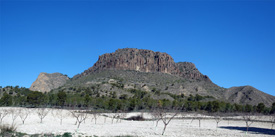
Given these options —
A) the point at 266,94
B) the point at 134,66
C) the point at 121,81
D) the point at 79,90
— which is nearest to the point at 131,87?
the point at 121,81

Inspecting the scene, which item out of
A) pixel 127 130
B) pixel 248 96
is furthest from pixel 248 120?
pixel 248 96

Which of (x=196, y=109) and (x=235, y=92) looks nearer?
(x=196, y=109)

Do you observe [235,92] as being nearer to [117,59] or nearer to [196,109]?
[196,109]

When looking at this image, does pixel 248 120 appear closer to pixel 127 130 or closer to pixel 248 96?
pixel 127 130

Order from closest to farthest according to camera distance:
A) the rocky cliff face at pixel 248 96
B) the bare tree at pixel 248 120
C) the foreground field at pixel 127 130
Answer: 1. the foreground field at pixel 127 130
2. the bare tree at pixel 248 120
3. the rocky cliff face at pixel 248 96

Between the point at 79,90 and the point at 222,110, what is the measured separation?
A: 66.4 meters

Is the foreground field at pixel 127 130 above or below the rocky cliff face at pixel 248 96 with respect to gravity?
below

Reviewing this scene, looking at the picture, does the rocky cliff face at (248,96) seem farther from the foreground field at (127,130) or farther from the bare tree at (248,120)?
the foreground field at (127,130)

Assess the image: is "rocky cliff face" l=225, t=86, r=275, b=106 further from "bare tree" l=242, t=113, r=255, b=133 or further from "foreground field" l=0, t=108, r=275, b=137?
"foreground field" l=0, t=108, r=275, b=137

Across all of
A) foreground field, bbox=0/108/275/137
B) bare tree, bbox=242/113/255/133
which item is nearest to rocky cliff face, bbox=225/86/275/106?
bare tree, bbox=242/113/255/133

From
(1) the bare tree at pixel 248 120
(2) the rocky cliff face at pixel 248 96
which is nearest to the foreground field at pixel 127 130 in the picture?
(1) the bare tree at pixel 248 120

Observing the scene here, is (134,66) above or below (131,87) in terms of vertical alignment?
above

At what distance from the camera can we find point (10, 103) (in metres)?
83.1

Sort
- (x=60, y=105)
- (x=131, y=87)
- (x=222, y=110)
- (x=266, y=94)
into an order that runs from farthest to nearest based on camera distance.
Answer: (x=266, y=94) → (x=131, y=87) → (x=222, y=110) → (x=60, y=105)
